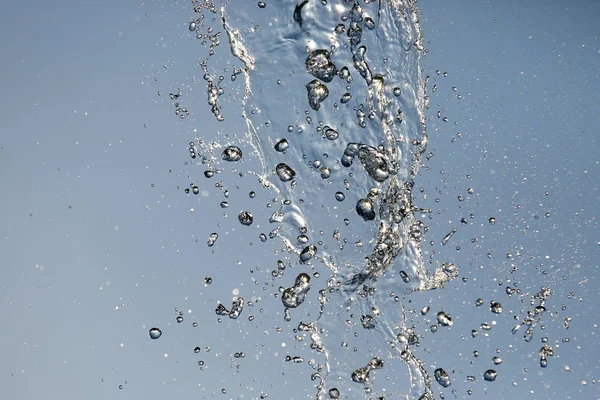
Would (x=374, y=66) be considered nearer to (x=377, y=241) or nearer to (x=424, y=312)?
(x=377, y=241)

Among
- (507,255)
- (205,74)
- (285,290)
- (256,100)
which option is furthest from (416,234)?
(205,74)

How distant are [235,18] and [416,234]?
2214mm

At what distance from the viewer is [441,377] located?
208 inches

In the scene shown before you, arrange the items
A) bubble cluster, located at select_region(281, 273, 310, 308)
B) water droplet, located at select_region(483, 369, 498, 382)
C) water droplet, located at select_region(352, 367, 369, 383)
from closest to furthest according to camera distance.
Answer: bubble cluster, located at select_region(281, 273, 310, 308) < water droplet, located at select_region(352, 367, 369, 383) < water droplet, located at select_region(483, 369, 498, 382)

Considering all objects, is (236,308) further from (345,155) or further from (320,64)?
(320,64)

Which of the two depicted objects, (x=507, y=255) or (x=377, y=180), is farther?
(x=507, y=255)

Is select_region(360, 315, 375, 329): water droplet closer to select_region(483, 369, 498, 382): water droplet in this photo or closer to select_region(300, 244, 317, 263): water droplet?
select_region(300, 244, 317, 263): water droplet

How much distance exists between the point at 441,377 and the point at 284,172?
2.05 meters

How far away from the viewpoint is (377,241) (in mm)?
5277

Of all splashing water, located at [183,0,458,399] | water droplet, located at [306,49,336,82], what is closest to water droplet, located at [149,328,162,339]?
splashing water, located at [183,0,458,399]

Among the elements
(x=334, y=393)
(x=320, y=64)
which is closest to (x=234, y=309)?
(x=334, y=393)

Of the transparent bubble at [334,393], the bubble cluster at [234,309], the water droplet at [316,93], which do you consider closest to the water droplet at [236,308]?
the bubble cluster at [234,309]

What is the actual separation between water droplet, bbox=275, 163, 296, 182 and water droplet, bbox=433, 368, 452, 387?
193 cm

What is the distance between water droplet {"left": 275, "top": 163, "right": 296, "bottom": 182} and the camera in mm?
5105
